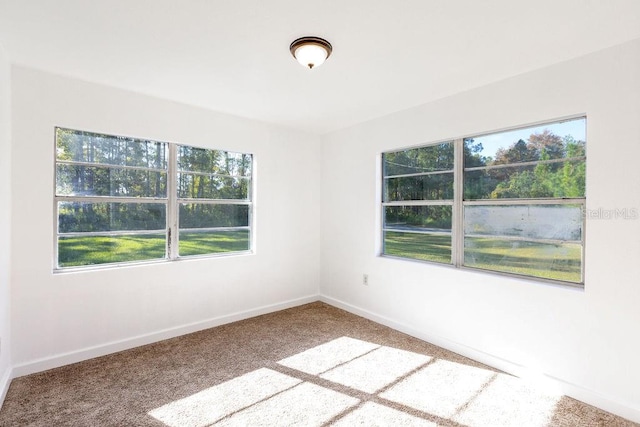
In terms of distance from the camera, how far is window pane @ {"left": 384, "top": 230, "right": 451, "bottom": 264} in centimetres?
330

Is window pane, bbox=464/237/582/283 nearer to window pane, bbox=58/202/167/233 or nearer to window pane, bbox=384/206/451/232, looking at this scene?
window pane, bbox=384/206/451/232

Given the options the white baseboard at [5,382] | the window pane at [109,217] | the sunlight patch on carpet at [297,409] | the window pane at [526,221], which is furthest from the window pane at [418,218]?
the white baseboard at [5,382]

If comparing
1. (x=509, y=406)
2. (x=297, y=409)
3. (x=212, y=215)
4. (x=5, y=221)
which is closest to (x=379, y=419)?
(x=297, y=409)

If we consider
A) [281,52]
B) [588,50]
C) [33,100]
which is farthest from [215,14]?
[588,50]

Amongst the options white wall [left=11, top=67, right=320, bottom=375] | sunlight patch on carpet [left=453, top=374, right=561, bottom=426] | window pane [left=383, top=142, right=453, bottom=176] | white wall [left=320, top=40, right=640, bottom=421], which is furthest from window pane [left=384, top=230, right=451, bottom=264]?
white wall [left=11, top=67, right=320, bottom=375]

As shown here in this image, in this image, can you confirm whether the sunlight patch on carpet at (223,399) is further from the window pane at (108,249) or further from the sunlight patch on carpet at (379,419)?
the window pane at (108,249)

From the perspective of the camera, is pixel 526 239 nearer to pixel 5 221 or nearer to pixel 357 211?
pixel 357 211

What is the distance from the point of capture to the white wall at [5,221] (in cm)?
227

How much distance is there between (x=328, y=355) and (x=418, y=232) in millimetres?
1635

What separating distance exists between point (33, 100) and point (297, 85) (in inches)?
86.1

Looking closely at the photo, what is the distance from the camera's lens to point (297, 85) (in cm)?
289

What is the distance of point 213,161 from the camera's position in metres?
3.77

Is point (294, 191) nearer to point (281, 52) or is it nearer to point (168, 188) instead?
point (168, 188)

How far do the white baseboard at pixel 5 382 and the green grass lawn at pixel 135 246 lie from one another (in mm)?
866
